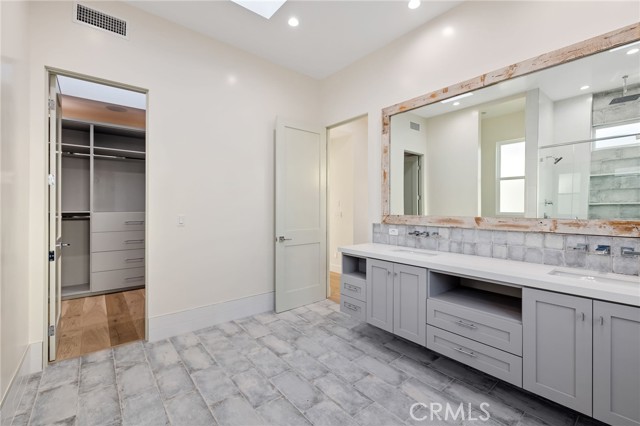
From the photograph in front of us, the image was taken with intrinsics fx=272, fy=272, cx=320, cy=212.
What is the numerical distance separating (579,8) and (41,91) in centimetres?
400

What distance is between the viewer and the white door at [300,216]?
3365 millimetres

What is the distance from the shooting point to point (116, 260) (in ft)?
13.4

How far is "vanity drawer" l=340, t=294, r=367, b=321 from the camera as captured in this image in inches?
105

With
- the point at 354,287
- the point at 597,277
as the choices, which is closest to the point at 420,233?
the point at 354,287

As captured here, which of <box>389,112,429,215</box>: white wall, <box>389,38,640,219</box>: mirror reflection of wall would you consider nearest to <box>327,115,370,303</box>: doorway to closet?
<box>389,112,429,215</box>: white wall

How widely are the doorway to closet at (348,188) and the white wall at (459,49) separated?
123 cm

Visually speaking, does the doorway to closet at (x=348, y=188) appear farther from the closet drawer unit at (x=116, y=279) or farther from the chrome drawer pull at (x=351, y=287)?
the closet drawer unit at (x=116, y=279)

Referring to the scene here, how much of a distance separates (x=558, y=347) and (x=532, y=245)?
79cm

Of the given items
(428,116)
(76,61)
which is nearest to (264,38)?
(76,61)

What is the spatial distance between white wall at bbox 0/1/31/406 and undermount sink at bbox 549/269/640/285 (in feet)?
10.9

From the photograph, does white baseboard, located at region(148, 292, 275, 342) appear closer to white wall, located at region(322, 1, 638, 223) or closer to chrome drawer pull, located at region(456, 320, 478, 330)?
white wall, located at region(322, 1, 638, 223)

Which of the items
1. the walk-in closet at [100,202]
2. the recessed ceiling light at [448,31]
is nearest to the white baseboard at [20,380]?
the walk-in closet at [100,202]

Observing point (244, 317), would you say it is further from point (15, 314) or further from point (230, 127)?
point (230, 127)

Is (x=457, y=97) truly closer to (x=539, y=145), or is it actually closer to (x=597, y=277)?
(x=539, y=145)
